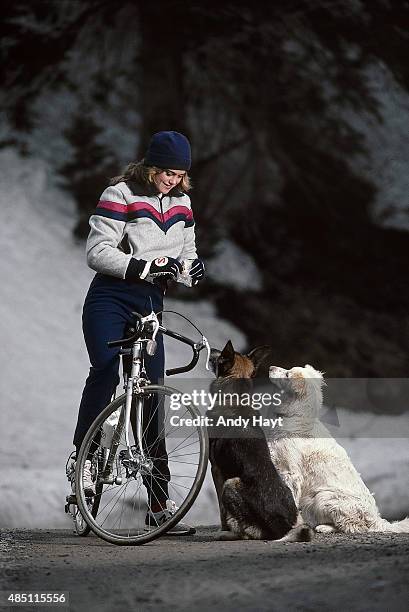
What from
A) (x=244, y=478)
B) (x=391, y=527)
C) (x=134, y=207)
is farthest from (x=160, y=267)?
(x=391, y=527)

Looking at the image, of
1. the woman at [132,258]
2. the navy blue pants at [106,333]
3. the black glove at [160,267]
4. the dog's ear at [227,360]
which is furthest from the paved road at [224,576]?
the black glove at [160,267]

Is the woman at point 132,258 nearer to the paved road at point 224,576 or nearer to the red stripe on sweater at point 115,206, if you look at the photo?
the red stripe on sweater at point 115,206

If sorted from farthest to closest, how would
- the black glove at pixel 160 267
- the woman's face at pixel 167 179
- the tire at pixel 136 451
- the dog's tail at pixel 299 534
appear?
the woman's face at pixel 167 179
the black glove at pixel 160 267
the dog's tail at pixel 299 534
the tire at pixel 136 451

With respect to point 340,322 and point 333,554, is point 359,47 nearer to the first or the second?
point 340,322

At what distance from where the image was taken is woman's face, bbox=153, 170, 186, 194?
4098 mm

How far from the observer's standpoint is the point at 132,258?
13.1ft

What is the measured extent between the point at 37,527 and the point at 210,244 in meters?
1.87

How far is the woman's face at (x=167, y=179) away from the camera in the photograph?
4098 mm

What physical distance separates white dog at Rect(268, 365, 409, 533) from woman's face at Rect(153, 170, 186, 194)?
2.98 feet

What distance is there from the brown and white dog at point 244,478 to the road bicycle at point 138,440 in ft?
0.44

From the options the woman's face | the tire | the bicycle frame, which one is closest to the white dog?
the tire

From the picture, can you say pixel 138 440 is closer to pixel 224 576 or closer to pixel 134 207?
pixel 224 576

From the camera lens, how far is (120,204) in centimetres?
407

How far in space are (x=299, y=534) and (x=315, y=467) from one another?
0.42 meters
